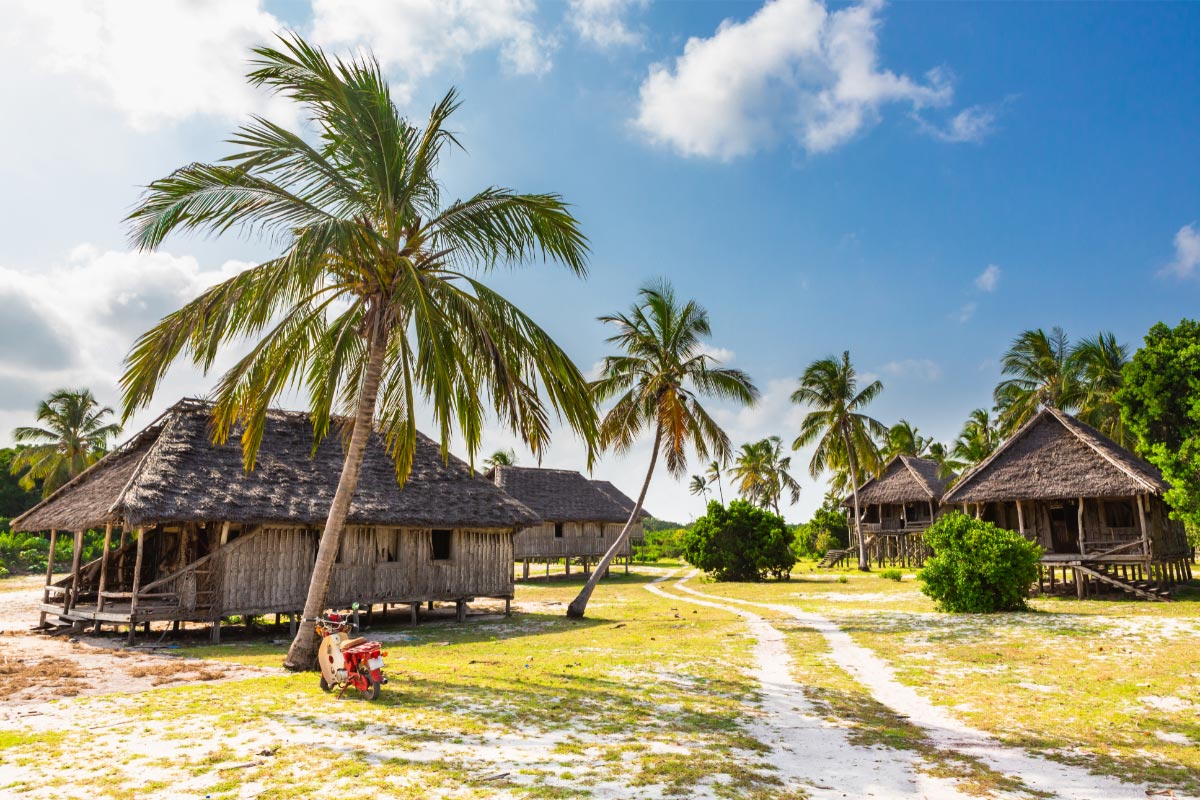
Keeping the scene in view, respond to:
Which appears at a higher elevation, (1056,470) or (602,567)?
(1056,470)

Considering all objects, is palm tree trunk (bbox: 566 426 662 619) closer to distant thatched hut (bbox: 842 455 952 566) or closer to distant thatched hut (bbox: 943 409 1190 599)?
distant thatched hut (bbox: 943 409 1190 599)

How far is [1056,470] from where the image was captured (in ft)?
72.7

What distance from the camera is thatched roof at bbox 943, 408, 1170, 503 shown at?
20.9m

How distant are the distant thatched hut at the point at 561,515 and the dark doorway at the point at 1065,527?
18.6m

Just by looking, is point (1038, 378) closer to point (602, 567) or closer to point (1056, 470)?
point (1056, 470)

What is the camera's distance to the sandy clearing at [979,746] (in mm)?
5500

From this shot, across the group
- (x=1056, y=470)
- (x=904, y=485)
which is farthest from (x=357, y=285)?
(x=904, y=485)

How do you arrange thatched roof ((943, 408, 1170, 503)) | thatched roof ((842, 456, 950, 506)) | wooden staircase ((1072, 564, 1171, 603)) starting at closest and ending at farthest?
wooden staircase ((1072, 564, 1171, 603)) < thatched roof ((943, 408, 1170, 503)) < thatched roof ((842, 456, 950, 506))

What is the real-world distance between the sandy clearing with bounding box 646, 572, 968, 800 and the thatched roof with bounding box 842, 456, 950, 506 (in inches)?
1255

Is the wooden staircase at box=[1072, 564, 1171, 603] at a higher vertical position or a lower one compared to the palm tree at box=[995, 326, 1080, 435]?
lower

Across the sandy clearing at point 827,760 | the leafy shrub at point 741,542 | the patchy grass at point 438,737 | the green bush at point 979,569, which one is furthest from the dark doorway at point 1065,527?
the sandy clearing at point 827,760

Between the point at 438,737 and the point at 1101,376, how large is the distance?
3362 centimetres

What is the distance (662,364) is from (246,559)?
1117cm

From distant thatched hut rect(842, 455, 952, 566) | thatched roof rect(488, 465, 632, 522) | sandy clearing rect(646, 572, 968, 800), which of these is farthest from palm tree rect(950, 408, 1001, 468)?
sandy clearing rect(646, 572, 968, 800)
